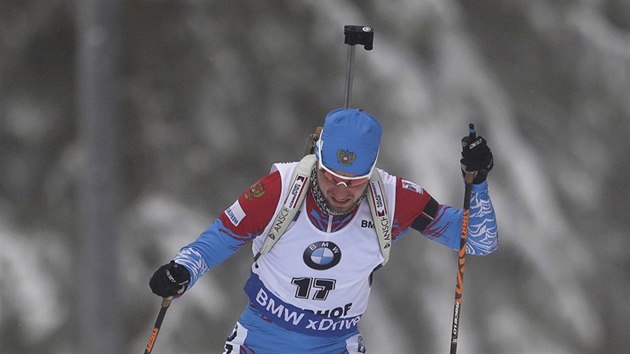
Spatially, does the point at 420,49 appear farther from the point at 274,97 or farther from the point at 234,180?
the point at 234,180

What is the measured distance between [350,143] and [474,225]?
0.63 metres

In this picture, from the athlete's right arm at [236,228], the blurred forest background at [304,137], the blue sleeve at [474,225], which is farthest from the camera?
the blurred forest background at [304,137]

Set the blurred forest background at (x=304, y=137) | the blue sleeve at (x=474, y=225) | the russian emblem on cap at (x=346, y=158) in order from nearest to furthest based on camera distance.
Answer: the russian emblem on cap at (x=346, y=158) → the blue sleeve at (x=474, y=225) → the blurred forest background at (x=304, y=137)

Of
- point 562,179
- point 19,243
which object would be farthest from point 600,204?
point 19,243

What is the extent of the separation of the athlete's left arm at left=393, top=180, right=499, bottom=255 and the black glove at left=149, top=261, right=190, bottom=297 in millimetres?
767

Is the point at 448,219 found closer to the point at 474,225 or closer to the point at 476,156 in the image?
the point at 474,225

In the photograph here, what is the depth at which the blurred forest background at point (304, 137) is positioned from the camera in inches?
241

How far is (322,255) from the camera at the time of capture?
3.16 metres

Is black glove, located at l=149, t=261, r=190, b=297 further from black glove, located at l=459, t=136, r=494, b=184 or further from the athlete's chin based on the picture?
black glove, located at l=459, t=136, r=494, b=184

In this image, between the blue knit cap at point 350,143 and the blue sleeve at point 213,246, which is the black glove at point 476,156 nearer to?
the blue knit cap at point 350,143

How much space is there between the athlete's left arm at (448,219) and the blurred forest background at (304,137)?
2863 millimetres

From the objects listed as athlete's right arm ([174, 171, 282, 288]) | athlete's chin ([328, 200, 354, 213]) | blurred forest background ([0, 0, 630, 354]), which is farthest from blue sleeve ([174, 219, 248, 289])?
blurred forest background ([0, 0, 630, 354])

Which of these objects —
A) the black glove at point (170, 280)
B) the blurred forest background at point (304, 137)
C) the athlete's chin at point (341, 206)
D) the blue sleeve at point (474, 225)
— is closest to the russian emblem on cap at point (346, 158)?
the athlete's chin at point (341, 206)

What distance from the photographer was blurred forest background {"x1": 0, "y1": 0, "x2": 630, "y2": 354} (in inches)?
241
